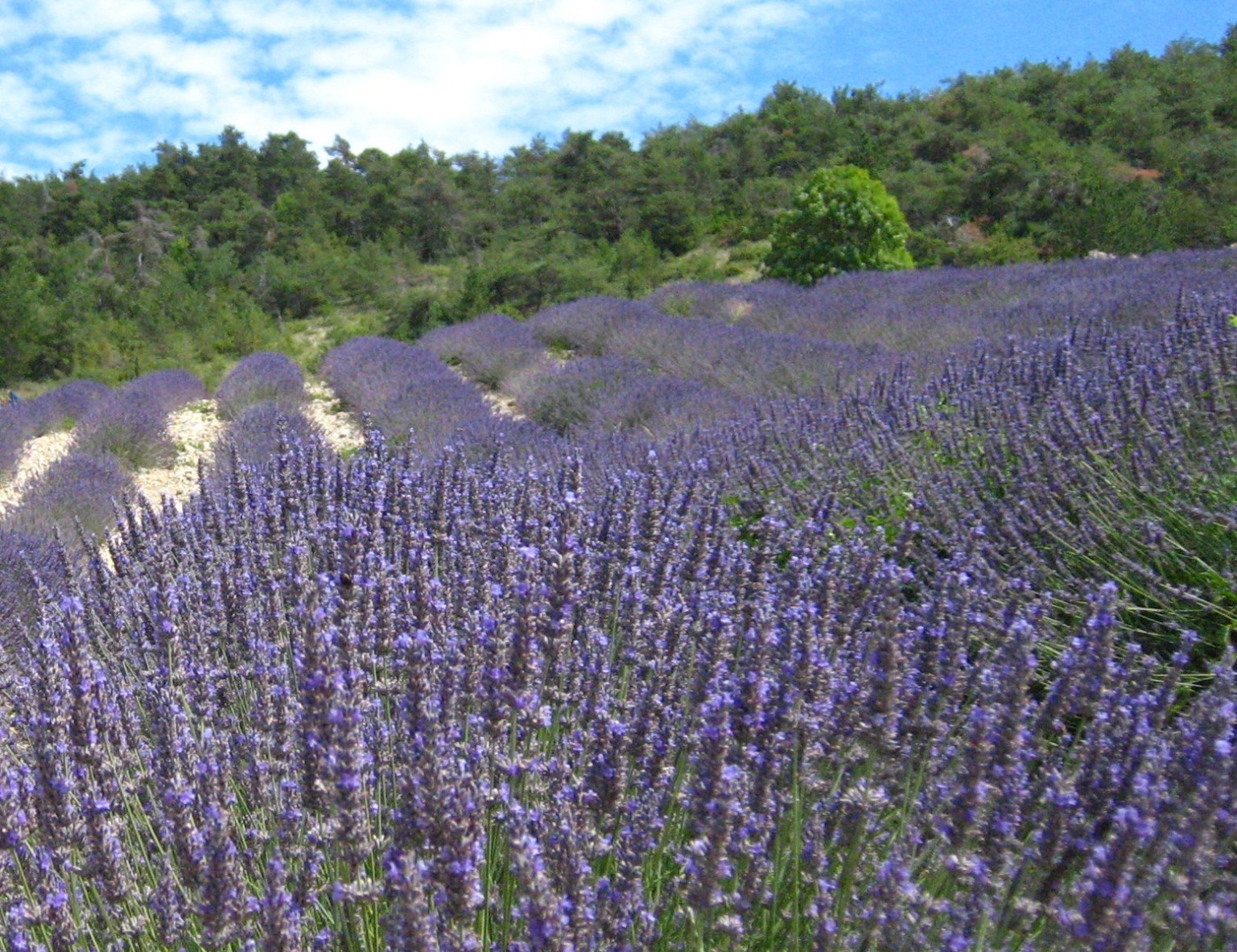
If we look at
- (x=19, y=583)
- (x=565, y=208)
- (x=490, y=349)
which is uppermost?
(x=565, y=208)

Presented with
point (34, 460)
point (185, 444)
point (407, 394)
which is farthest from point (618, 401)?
point (34, 460)

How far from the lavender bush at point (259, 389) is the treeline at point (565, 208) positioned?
3.91m

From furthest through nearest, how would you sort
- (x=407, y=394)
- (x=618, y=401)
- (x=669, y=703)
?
(x=407, y=394), (x=618, y=401), (x=669, y=703)

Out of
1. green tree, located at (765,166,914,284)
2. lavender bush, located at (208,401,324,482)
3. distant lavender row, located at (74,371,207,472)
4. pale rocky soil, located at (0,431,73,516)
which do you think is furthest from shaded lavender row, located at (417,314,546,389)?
green tree, located at (765,166,914,284)

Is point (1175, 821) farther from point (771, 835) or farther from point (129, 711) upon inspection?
point (129, 711)

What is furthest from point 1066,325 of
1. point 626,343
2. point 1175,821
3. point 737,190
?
point 737,190

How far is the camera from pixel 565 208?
2273cm

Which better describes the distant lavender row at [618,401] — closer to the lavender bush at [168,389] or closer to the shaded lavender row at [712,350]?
the shaded lavender row at [712,350]

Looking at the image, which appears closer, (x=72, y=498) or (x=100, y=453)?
(x=72, y=498)

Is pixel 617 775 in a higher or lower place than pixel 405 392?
lower

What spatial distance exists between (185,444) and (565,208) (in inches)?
600

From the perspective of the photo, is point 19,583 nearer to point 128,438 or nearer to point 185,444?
point 128,438

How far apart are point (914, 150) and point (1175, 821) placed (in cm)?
2375

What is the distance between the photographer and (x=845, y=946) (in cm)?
141
